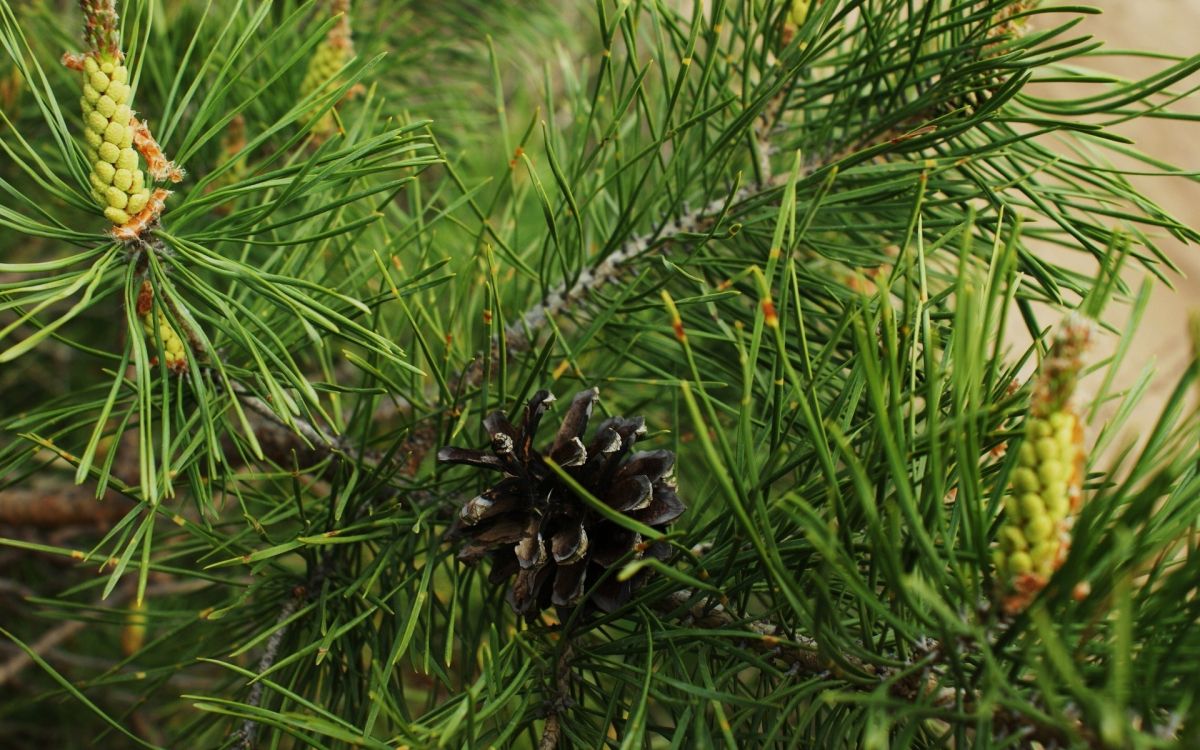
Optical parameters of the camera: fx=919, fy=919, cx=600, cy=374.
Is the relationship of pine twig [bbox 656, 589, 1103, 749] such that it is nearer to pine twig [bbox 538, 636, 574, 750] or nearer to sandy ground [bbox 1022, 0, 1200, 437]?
pine twig [bbox 538, 636, 574, 750]

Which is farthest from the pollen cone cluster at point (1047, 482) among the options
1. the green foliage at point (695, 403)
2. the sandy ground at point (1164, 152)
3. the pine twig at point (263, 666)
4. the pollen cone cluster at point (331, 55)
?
the sandy ground at point (1164, 152)

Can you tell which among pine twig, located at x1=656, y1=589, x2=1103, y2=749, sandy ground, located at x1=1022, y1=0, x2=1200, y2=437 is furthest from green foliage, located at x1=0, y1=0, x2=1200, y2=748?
sandy ground, located at x1=1022, y1=0, x2=1200, y2=437

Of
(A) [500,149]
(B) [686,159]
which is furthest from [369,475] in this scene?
(A) [500,149]

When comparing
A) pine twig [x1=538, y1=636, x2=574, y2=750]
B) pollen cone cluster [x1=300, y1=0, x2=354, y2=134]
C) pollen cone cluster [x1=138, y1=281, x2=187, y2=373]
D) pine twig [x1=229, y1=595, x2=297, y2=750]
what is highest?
pollen cone cluster [x1=300, y1=0, x2=354, y2=134]

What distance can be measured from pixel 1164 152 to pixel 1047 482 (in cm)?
128

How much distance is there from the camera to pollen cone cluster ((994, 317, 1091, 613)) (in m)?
0.20

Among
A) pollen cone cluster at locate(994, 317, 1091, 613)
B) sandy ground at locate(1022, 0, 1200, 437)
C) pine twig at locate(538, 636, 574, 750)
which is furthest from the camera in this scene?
sandy ground at locate(1022, 0, 1200, 437)

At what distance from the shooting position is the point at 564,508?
312mm

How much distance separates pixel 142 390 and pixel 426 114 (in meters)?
0.36

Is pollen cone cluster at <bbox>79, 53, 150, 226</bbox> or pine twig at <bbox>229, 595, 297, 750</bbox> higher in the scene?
pollen cone cluster at <bbox>79, 53, 150, 226</bbox>

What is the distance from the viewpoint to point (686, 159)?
0.41 meters

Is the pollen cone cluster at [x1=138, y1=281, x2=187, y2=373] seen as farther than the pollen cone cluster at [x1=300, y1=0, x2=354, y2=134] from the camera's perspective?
No

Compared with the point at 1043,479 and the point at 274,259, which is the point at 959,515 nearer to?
the point at 1043,479

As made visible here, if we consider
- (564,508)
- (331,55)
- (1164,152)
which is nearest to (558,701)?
(564,508)
